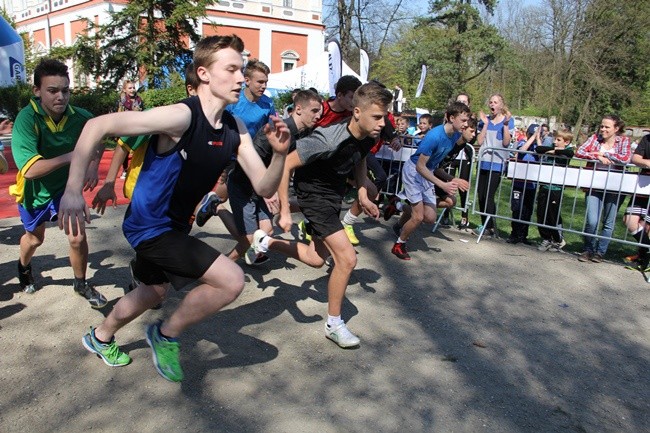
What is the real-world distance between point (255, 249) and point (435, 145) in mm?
2539

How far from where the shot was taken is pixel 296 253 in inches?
193

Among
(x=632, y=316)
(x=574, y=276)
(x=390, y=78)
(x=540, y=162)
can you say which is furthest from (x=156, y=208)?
(x=390, y=78)

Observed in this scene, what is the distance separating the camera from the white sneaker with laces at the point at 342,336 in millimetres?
4050

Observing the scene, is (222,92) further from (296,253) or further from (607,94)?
(607,94)

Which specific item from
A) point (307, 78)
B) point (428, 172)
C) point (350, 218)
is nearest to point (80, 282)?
point (350, 218)

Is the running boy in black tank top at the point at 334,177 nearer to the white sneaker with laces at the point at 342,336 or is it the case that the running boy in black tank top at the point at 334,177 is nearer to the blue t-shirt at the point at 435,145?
the white sneaker with laces at the point at 342,336

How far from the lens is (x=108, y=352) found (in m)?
3.56

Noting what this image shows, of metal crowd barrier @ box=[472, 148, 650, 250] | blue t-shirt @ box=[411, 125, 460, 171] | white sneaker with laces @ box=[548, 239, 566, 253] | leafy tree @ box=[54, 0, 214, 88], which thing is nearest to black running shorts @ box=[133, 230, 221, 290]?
blue t-shirt @ box=[411, 125, 460, 171]

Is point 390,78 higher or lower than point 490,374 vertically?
higher

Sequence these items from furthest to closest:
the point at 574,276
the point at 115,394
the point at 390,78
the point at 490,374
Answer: the point at 390,78 < the point at 574,276 < the point at 490,374 < the point at 115,394

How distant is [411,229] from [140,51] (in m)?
20.5

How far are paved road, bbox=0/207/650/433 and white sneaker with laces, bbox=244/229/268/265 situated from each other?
189mm

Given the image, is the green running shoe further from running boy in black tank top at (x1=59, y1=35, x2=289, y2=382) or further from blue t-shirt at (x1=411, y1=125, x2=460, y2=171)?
blue t-shirt at (x1=411, y1=125, x2=460, y2=171)

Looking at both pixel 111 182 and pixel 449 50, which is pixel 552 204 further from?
pixel 449 50
